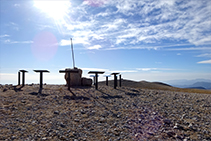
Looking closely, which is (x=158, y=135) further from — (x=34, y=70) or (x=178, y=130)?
(x=34, y=70)

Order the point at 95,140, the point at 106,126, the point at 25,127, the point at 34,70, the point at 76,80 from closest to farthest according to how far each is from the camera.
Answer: the point at 95,140 → the point at 25,127 → the point at 106,126 → the point at 34,70 → the point at 76,80

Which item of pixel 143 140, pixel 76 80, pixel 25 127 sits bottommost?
pixel 143 140

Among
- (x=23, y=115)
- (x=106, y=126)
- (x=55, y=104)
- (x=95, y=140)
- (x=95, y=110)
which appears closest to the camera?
(x=95, y=140)

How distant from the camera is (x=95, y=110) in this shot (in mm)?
12359

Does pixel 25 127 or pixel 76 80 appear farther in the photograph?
pixel 76 80

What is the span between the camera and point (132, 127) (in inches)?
388

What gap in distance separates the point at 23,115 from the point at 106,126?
5.14 m

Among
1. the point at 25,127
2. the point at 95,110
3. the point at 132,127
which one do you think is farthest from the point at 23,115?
the point at 132,127

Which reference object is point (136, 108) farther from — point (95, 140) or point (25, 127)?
point (25, 127)

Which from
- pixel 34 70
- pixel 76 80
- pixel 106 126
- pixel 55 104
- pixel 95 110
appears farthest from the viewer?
pixel 76 80

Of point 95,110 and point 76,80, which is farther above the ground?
point 76,80

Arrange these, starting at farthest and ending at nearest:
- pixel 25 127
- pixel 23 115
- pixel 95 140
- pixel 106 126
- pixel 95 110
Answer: pixel 95 110 < pixel 23 115 < pixel 106 126 < pixel 25 127 < pixel 95 140

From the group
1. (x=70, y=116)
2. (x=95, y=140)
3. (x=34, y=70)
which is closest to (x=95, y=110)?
(x=70, y=116)

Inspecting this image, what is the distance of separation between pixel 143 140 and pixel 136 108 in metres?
5.29
